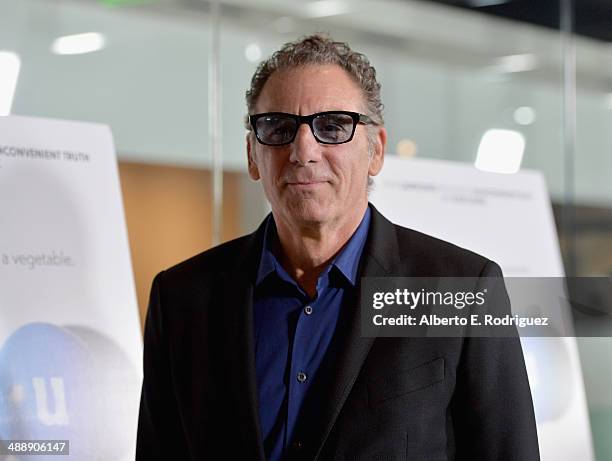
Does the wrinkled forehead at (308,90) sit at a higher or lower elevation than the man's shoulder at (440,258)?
higher

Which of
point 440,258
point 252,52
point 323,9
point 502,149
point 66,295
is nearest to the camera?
point 440,258

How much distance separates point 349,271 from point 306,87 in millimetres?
327

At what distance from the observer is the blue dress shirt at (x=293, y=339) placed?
181cm

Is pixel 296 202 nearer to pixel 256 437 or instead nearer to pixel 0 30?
pixel 256 437

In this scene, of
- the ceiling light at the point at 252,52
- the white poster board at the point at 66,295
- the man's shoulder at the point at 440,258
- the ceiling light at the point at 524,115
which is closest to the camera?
the man's shoulder at the point at 440,258

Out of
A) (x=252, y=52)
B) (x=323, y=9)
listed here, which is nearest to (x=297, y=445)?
(x=252, y=52)

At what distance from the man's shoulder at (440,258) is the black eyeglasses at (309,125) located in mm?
239

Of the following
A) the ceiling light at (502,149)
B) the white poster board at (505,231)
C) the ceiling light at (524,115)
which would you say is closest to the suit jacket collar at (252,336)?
the white poster board at (505,231)

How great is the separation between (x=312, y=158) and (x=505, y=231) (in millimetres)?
1731

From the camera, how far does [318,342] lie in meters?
1.84

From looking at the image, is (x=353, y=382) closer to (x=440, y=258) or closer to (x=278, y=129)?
(x=440, y=258)

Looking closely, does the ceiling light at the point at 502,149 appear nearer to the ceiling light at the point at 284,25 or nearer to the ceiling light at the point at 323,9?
the ceiling light at the point at 323,9

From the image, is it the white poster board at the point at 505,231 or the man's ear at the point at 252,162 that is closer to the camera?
the man's ear at the point at 252,162

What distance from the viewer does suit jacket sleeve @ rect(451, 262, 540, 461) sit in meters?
1.80
